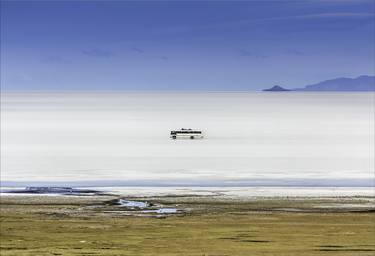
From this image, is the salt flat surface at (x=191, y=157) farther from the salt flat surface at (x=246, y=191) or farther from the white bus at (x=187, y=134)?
the salt flat surface at (x=246, y=191)

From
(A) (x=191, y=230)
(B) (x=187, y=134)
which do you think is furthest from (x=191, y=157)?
(A) (x=191, y=230)

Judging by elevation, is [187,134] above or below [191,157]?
above

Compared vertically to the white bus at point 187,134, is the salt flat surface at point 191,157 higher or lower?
lower

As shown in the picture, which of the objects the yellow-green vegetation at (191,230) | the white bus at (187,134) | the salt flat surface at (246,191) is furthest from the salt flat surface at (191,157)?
the yellow-green vegetation at (191,230)

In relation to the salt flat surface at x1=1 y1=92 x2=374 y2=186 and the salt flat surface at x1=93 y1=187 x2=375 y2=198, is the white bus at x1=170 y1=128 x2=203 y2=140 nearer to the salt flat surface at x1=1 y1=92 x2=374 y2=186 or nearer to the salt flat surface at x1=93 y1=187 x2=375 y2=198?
the salt flat surface at x1=1 y1=92 x2=374 y2=186

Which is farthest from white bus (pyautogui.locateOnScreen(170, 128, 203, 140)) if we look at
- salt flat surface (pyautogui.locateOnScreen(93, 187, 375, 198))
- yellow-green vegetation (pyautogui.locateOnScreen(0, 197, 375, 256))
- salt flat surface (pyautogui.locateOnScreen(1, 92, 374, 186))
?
yellow-green vegetation (pyautogui.locateOnScreen(0, 197, 375, 256))

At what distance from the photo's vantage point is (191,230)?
35375 millimetres

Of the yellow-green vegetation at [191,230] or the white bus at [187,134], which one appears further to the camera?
the white bus at [187,134]

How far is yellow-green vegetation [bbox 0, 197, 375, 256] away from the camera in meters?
30.8

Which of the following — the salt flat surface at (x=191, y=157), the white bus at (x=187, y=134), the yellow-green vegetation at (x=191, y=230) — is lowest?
the yellow-green vegetation at (x=191, y=230)

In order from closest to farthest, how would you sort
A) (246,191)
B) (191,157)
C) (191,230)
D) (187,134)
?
(191,230)
(246,191)
(191,157)
(187,134)

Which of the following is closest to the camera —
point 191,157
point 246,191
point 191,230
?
point 191,230

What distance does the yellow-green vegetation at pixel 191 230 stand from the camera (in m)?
30.8

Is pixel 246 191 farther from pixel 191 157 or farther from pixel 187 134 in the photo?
pixel 187 134
